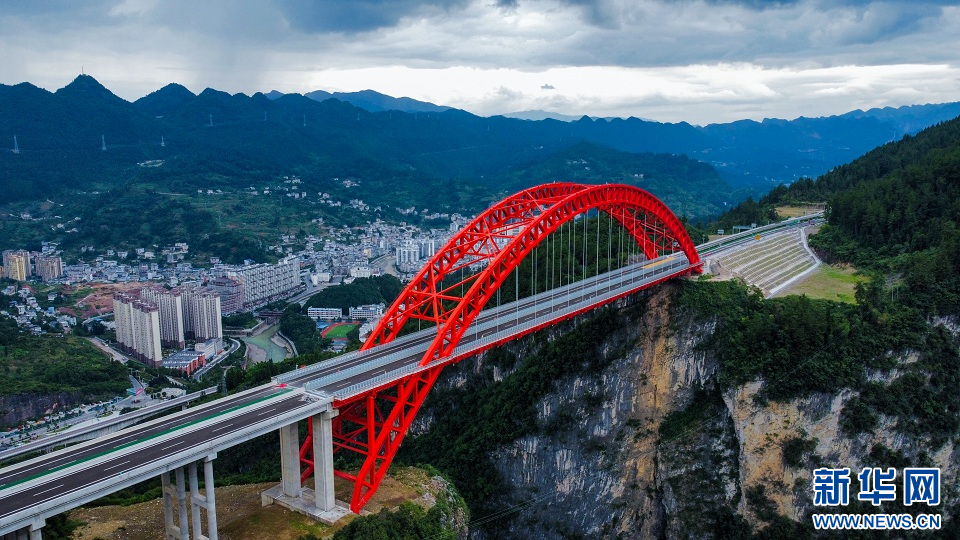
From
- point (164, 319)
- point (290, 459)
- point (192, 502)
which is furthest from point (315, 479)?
point (164, 319)

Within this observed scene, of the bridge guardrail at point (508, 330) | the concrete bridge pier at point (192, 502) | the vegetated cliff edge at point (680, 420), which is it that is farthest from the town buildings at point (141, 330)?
the concrete bridge pier at point (192, 502)

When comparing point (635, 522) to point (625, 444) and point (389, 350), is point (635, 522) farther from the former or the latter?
point (389, 350)

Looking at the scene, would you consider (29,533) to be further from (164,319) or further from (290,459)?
(164,319)

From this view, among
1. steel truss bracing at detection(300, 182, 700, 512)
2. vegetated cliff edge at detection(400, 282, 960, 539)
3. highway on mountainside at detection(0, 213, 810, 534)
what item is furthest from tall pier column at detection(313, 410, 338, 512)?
vegetated cliff edge at detection(400, 282, 960, 539)

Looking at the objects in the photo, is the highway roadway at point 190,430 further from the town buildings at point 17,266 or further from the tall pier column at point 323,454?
the town buildings at point 17,266

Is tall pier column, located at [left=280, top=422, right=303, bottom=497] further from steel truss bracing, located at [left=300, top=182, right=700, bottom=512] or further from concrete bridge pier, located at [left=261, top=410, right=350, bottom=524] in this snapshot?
steel truss bracing, located at [left=300, top=182, right=700, bottom=512]

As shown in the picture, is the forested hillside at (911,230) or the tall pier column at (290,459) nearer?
the tall pier column at (290,459)
